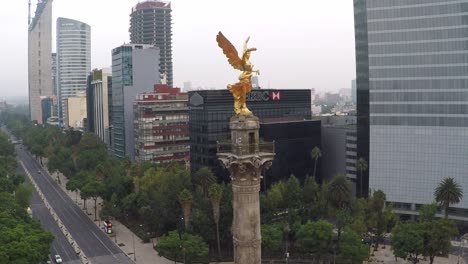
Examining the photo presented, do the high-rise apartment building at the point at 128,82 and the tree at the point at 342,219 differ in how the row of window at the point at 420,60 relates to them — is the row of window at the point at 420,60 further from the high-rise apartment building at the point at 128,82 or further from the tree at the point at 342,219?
the high-rise apartment building at the point at 128,82

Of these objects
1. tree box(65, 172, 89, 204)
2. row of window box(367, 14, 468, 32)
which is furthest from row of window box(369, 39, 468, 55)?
tree box(65, 172, 89, 204)

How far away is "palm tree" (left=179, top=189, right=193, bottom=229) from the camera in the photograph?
278 feet

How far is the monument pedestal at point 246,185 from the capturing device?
30.2 metres

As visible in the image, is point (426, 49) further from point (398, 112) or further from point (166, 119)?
point (166, 119)

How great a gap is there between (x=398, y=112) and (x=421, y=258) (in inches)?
1314

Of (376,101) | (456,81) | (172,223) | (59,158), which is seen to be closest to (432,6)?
(456,81)

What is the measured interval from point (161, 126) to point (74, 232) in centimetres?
5705

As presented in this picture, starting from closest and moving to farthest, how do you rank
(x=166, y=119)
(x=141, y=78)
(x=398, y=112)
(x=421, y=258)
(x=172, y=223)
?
(x=421, y=258) < (x=172, y=223) < (x=398, y=112) < (x=166, y=119) < (x=141, y=78)

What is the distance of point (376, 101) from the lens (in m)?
105

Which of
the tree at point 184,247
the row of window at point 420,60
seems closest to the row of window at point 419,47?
the row of window at point 420,60

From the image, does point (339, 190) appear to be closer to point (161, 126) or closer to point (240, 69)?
point (240, 69)

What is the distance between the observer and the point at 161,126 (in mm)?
152625

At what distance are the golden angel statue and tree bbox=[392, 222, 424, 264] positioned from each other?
2126 inches

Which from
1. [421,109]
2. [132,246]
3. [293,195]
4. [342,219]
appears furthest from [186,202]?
[421,109]
